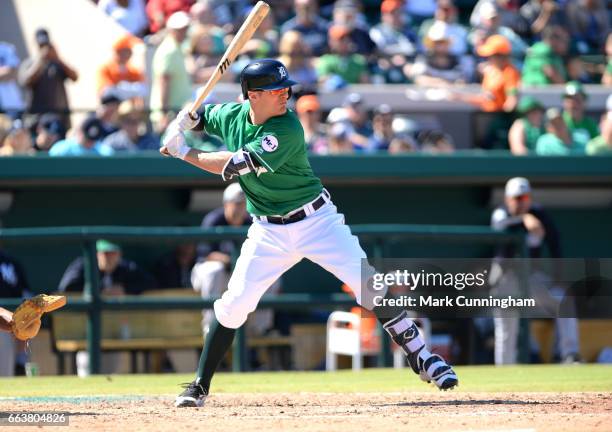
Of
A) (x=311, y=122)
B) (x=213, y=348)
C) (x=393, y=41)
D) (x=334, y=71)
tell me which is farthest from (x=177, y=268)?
(x=213, y=348)

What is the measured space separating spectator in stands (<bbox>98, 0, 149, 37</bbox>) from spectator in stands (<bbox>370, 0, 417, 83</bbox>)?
243 centimetres

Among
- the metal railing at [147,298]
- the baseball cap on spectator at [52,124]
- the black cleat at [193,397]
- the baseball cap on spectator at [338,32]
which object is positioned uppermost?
the baseball cap on spectator at [338,32]

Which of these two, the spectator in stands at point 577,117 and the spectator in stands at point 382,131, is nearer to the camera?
the spectator in stands at point 382,131

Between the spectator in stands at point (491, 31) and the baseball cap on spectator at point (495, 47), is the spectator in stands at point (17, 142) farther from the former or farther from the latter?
the spectator in stands at point (491, 31)

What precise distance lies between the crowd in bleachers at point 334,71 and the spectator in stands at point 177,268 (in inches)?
37.3

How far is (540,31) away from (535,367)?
581 cm

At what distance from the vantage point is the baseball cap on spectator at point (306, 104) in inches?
433

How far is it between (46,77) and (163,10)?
179 cm

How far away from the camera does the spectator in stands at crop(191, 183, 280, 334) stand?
9789 mm

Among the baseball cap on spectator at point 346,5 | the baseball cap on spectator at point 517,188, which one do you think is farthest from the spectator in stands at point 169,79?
the baseball cap on spectator at point 517,188

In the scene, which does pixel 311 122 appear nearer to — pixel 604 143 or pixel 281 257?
pixel 604 143

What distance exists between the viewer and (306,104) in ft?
36.1

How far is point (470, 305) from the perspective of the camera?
1016cm

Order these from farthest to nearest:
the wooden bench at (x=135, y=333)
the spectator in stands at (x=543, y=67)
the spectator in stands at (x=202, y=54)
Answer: the spectator in stands at (x=543, y=67) < the spectator in stands at (x=202, y=54) < the wooden bench at (x=135, y=333)
